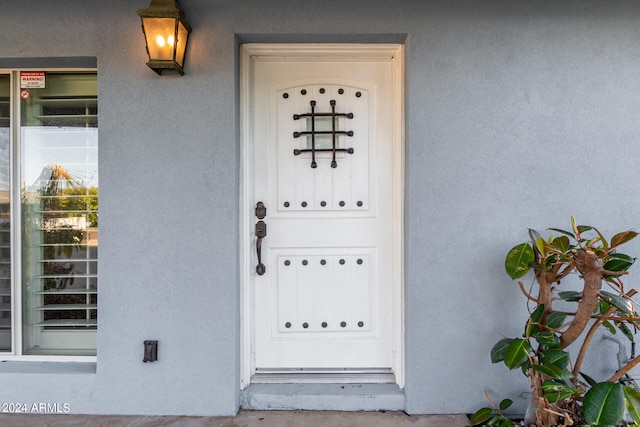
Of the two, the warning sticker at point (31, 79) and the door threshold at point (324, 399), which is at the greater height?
the warning sticker at point (31, 79)

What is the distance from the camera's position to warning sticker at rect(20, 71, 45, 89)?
219 cm

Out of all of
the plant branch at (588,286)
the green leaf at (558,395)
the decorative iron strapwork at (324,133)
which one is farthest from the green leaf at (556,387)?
the decorative iron strapwork at (324,133)

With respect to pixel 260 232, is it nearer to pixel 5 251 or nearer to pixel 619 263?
pixel 5 251

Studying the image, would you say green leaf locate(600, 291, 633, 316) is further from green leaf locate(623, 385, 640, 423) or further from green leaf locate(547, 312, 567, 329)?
green leaf locate(623, 385, 640, 423)

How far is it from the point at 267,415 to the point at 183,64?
1.96 m

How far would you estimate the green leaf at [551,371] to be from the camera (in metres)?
1.58

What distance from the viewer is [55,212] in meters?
2.23

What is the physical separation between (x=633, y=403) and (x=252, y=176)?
2083mm

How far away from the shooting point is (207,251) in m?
2.01

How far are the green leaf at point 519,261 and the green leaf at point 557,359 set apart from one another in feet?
1.16

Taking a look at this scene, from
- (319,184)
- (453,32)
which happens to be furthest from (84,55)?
(453,32)

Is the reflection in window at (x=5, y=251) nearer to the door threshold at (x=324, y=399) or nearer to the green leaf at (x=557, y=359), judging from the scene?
the door threshold at (x=324, y=399)

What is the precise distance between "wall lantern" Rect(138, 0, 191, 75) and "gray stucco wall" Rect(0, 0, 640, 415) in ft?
0.44

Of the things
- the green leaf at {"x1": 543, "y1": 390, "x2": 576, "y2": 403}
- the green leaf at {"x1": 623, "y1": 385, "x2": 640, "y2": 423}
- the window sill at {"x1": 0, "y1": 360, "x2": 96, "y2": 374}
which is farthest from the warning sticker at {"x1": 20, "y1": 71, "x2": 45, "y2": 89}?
the green leaf at {"x1": 623, "y1": 385, "x2": 640, "y2": 423}
